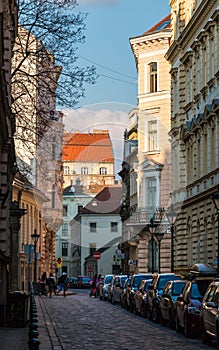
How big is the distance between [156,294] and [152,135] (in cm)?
3792

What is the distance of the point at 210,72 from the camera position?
152 ft

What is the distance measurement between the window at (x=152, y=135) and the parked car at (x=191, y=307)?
4338 centimetres

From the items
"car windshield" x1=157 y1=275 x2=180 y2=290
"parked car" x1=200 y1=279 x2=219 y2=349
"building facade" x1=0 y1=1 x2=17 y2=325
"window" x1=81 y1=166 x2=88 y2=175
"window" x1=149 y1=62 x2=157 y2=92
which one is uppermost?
"window" x1=149 y1=62 x2=157 y2=92

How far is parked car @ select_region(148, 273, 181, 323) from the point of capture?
30984 mm

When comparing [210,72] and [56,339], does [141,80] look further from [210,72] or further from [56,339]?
[56,339]

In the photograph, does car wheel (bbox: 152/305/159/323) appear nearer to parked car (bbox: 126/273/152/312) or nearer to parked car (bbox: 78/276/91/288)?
parked car (bbox: 126/273/152/312)

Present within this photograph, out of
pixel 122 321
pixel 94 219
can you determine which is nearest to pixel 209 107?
pixel 122 321

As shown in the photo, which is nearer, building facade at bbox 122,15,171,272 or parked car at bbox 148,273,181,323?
parked car at bbox 148,273,181,323

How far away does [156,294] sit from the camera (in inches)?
1241

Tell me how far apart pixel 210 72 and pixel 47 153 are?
1328cm

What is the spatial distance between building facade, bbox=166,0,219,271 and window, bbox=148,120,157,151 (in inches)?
382

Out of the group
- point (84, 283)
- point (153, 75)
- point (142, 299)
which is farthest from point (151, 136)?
point (84, 283)

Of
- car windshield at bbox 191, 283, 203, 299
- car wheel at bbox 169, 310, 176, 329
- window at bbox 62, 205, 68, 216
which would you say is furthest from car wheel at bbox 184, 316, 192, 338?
window at bbox 62, 205, 68, 216

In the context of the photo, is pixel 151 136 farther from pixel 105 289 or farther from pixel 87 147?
pixel 87 147
